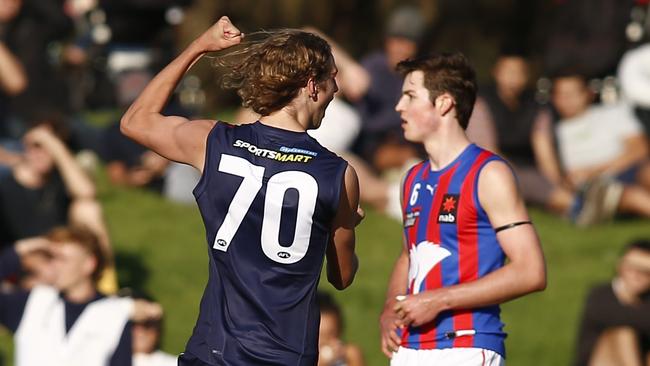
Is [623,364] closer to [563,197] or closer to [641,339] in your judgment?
[641,339]

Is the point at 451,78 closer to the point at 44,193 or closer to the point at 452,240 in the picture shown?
the point at 452,240

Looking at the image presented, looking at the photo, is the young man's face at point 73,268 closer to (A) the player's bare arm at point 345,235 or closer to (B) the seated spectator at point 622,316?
(A) the player's bare arm at point 345,235

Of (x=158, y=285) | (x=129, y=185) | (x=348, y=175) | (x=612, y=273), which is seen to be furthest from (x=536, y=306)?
(x=348, y=175)

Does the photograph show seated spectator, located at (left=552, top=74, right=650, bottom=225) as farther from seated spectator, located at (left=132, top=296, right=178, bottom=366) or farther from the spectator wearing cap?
seated spectator, located at (left=132, top=296, right=178, bottom=366)

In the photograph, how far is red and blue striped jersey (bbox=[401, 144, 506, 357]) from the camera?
19.0 feet

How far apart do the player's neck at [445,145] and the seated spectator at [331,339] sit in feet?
6.92

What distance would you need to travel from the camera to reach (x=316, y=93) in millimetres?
5066

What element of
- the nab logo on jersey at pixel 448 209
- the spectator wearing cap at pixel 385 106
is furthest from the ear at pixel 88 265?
the spectator wearing cap at pixel 385 106

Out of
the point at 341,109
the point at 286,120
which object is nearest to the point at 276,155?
the point at 286,120

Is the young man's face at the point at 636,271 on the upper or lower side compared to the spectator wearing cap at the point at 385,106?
lower

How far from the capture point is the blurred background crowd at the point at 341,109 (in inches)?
401

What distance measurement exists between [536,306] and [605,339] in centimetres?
120

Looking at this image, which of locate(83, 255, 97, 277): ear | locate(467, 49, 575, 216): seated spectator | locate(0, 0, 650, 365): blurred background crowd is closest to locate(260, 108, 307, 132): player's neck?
locate(83, 255, 97, 277): ear

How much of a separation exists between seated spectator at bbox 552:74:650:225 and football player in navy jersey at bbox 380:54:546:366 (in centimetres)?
590
